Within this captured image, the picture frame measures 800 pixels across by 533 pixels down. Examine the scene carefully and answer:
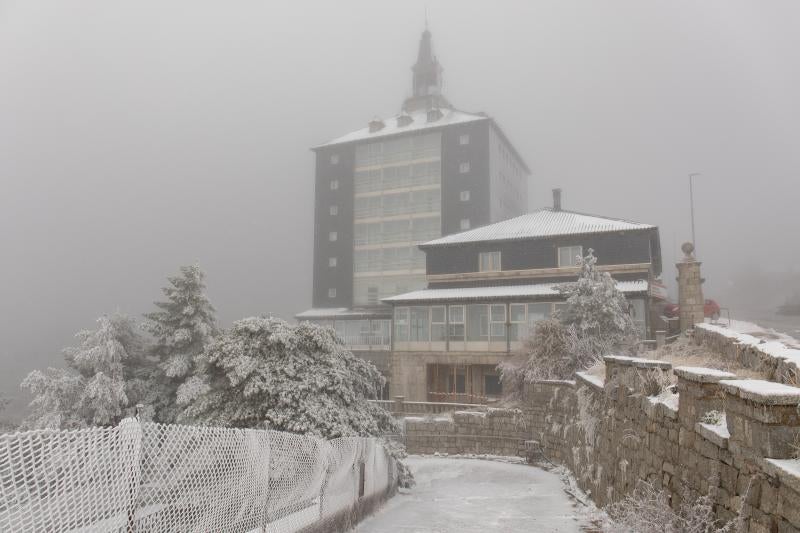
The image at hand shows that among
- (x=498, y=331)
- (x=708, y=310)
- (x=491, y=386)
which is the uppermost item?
(x=708, y=310)

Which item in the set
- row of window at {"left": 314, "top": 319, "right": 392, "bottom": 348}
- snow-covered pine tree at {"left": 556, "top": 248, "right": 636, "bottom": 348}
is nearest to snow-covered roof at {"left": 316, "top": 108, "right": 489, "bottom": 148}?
row of window at {"left": 314, "top": 319, "right": 392, "bottom": 348}

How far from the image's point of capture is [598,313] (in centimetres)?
2416

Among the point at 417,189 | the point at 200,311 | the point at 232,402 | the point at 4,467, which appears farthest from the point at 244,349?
the point at 417,189

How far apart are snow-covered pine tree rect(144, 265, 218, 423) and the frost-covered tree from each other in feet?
3.14

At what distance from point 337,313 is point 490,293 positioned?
64.6ft

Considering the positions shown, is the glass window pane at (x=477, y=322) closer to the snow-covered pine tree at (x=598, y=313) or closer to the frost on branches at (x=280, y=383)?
the snow-covered pine tree at (x=598, y=313)

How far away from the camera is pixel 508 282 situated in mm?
33656

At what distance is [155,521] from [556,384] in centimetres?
1726

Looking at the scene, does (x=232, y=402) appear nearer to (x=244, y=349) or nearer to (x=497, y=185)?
(x=244, y=349)

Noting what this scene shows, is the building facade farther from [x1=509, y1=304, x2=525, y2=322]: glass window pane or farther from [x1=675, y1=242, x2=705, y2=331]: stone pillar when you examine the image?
[x1=675, y1=242, x2=705, y2=331]: stone pillar

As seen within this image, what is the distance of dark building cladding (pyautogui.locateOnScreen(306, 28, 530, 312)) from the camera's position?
171 feet

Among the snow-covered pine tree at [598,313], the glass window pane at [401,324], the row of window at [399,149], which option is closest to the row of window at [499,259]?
the glass window pane at [401,324]

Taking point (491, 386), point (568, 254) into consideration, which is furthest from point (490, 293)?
point (491, 386)

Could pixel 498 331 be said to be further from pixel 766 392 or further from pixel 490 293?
pixel 766 392
